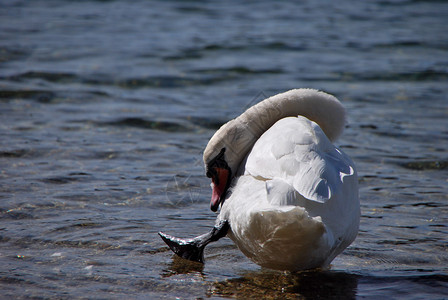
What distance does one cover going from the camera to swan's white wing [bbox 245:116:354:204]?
3.55 metres

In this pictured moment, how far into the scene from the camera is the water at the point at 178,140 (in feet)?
13.8

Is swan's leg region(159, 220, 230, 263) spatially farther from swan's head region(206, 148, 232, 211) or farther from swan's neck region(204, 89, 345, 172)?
swan's neck region(204, 89, 345, 172)

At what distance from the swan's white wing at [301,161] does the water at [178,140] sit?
0.75 m

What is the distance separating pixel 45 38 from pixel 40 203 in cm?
959

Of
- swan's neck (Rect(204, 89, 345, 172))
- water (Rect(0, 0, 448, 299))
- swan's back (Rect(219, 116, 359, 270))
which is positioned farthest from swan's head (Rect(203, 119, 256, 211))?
water (Rect(0, 0, 448, 299))

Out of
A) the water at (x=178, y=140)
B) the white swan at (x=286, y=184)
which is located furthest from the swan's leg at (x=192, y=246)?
the white swan at (x=286, y=184)

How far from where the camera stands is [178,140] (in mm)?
7895

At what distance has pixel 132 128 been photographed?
8320 mm

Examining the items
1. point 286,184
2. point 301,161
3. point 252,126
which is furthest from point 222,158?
point 286,184

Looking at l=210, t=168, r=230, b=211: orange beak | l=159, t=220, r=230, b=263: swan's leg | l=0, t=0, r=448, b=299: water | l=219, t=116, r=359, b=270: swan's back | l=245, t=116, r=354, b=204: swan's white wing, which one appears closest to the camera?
l=219, t=116, r=359, b=270: swan's back

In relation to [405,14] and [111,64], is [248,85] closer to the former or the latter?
[111,64]

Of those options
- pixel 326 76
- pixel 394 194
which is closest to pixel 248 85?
pixel 326 76

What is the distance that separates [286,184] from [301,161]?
249 millimetres

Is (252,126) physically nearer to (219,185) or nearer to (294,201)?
(219,185)
